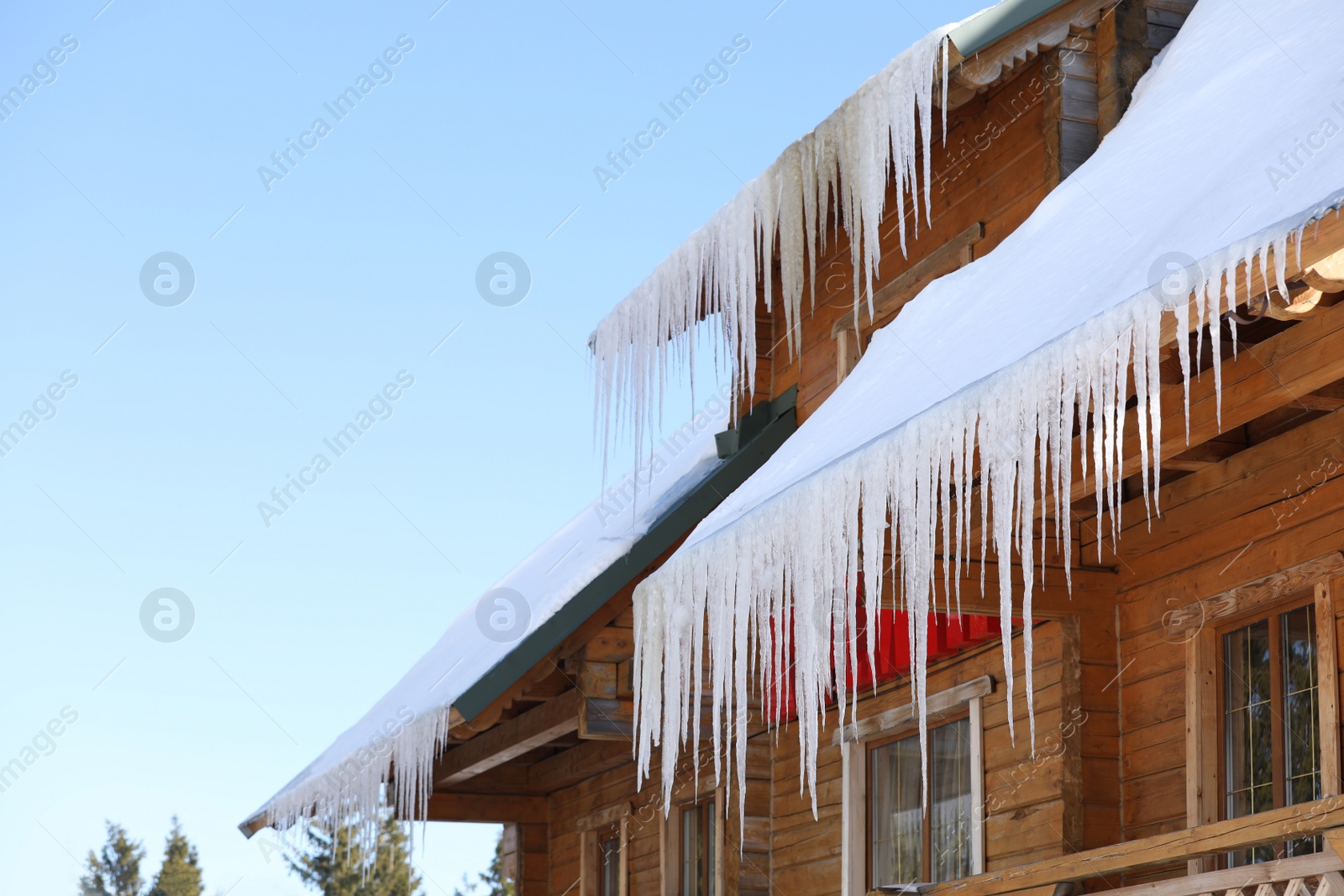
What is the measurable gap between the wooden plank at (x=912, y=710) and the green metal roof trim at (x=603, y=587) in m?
1.58

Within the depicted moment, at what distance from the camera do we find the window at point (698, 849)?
11.7 meters

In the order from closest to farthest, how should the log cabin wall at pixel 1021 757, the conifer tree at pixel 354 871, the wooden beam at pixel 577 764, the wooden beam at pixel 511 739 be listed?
the log cabin wall at pixel 1021 757 → the wooden beam at pixel 511 739 → the wooden beam at pixel 577 764 → the conifer tree at pixel 354 871

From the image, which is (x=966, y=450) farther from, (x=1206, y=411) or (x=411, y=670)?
(x=411, y=670)

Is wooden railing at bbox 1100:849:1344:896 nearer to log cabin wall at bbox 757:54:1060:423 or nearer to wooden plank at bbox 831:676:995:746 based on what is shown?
wooden plank at bbox 831:676:995:746

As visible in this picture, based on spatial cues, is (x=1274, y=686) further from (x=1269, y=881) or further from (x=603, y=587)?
Answer: (x=603, y=587)

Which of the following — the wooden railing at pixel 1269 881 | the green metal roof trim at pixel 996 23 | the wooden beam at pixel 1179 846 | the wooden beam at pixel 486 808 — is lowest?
the wooden railing at pixel 1269 881

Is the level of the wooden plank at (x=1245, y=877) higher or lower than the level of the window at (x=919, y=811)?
lower

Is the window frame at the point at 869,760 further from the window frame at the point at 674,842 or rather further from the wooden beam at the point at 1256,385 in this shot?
the wooden beam at the point at 1256,385

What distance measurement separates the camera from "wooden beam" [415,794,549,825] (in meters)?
13.6

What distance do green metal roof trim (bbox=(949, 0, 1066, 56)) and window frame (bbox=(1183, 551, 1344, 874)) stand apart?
3107mm

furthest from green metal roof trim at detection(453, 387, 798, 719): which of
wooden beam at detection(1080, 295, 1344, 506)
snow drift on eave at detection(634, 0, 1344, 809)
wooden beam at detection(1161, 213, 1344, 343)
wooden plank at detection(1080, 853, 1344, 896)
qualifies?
wooden beam at detection(1161, 213, 1344, 343)

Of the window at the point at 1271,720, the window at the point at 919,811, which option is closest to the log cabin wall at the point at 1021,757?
the window at the point at 919,811

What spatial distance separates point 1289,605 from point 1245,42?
2.39 meters

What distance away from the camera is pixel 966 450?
17.9 feet
